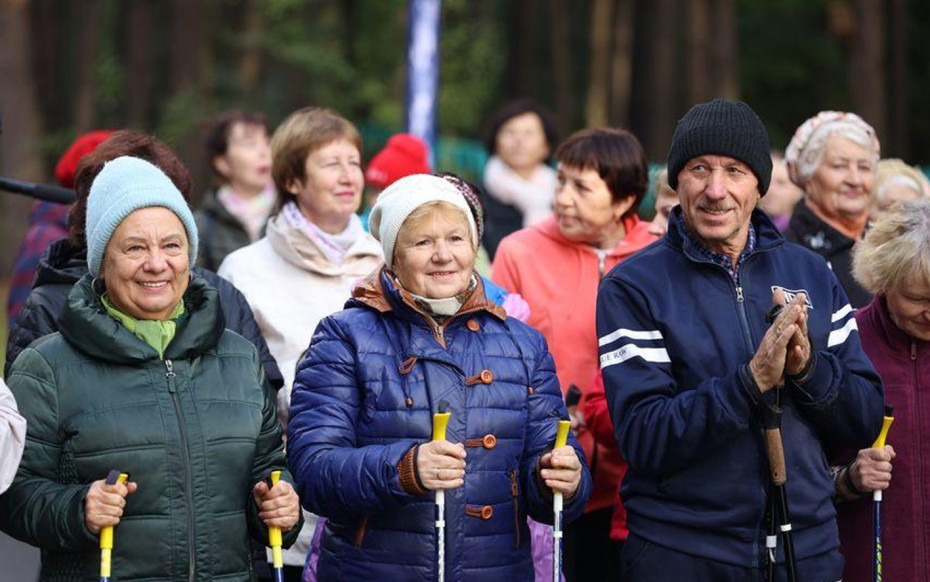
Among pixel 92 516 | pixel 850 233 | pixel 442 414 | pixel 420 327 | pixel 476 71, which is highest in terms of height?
pixel 476 71

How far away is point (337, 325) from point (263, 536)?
2.28 feet

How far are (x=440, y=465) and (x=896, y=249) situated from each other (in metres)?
1.96

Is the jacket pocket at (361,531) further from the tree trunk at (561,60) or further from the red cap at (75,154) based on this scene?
the tree trunk at (561,60)

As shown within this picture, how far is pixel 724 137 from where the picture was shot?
168 inches

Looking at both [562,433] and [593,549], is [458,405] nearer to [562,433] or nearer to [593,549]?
[562,433]

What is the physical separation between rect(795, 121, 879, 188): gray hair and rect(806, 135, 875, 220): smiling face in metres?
0.02

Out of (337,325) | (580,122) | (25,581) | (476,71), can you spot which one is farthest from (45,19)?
(337,325)

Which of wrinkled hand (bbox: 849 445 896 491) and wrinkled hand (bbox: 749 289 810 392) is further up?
wrinkled hand (bbox: 749 289 810 392)

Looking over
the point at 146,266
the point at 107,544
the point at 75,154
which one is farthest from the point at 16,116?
the point at 107,544

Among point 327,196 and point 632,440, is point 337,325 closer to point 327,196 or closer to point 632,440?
point 632,440

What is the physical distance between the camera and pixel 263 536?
408cm

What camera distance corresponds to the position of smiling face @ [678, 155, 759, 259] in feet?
14.0

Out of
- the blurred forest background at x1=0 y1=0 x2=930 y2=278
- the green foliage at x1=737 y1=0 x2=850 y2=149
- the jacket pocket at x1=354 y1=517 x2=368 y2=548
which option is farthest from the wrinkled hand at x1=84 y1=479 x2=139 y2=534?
the green foliage at x1=737 y1=0 x2=850 y2=149

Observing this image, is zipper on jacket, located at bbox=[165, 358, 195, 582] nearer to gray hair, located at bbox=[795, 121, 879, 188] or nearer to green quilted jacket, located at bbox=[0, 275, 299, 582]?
green quilted jacket, located at bbox=[0, 275, 299, 582]
